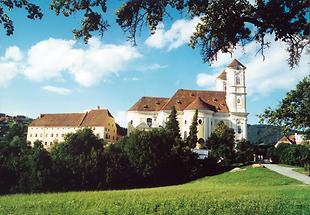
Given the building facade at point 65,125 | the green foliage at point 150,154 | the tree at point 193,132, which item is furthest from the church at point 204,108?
the green foliage at point 150,154

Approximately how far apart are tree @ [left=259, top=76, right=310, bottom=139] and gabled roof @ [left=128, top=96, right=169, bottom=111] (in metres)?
49.3

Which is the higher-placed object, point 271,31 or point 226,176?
point 271,31

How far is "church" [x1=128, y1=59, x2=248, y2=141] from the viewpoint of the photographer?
71500 mm

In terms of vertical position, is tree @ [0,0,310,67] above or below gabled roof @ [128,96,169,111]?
below

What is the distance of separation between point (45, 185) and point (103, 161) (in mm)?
7800

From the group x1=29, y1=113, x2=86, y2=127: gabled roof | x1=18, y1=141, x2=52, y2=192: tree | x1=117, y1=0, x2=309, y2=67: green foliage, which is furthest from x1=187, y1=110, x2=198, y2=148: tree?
x1=117, y1=0, x2=309, y2=67: green foliage

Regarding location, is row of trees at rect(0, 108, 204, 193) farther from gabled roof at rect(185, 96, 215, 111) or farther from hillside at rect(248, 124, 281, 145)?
hillside at rect(248, 124, 281, 145)

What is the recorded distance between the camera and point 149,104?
78.1m

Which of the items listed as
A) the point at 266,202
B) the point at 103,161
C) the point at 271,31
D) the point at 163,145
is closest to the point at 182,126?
the point at 163,145

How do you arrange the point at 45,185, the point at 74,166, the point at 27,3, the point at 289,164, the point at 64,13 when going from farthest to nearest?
the point at 289,164
the point at 74,166
the point at 45,185
the point at 64,13
the point at 27,3

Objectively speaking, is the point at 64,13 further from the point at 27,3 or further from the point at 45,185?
the point at 45,185

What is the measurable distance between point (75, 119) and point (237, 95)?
127ft

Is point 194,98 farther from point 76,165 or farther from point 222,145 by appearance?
point 76,165

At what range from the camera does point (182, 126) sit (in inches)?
2874
